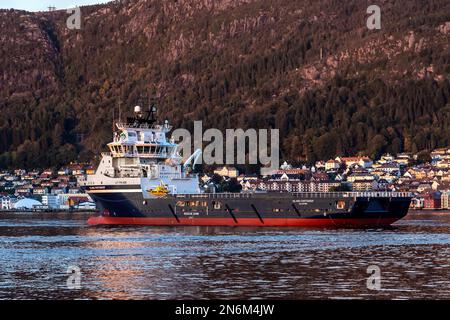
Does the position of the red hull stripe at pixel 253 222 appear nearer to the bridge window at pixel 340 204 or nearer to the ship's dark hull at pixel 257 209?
the ship's dark hull at pixel 257 209

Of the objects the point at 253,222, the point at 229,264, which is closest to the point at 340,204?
the point at 253,222

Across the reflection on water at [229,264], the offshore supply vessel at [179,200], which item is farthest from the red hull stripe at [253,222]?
the reflection on water at [229,264]

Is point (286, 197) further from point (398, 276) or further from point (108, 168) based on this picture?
point (398, 276)

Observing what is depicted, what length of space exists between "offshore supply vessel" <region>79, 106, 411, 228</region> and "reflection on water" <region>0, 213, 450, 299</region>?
859cm

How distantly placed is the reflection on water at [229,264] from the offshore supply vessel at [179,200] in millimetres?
8593

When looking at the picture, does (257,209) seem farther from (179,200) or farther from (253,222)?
(179,200)

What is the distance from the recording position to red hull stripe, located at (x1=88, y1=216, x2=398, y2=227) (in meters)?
104

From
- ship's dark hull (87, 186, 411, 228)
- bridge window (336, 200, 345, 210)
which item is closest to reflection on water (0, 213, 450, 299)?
bridge window (336, 200, 345, 210)

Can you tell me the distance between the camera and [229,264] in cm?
6278

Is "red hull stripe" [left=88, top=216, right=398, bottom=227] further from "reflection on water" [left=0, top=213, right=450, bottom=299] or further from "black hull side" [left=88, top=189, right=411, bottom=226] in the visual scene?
"reflection on water" [left=0, top=213, right=450, bottom=299]

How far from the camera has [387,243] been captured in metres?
79.1

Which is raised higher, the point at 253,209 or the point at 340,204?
the point at 340,204

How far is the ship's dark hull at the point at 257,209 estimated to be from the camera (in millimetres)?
102938

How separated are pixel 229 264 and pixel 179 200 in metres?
48.1
